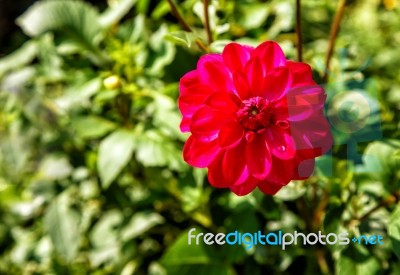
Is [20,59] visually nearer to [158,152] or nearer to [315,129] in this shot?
[158,152]

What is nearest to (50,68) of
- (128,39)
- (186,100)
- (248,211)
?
(128,39)

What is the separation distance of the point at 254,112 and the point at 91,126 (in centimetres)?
62

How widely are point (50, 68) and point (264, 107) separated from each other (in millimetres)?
Answer: 883

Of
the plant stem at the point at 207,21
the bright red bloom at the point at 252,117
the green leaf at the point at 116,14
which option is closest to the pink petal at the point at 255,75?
the bright red bloom at the point at 252,117

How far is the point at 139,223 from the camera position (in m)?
1.30

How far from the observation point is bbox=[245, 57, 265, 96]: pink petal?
25.7 inches

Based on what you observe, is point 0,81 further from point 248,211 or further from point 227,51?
point 227,51

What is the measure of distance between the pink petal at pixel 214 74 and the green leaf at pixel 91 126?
1.85ft

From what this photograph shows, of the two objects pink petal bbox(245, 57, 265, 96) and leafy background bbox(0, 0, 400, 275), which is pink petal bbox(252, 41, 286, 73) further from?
leafy background bbox(0, 0, 400, 275)

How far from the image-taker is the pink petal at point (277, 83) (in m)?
0.64

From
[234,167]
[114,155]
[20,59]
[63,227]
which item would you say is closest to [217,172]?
[234,167]

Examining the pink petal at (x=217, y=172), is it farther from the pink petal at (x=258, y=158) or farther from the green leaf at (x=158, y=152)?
the green leaf at (x=158, y=152)

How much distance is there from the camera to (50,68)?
138 cm

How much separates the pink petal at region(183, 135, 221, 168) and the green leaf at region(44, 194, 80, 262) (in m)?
0.70
